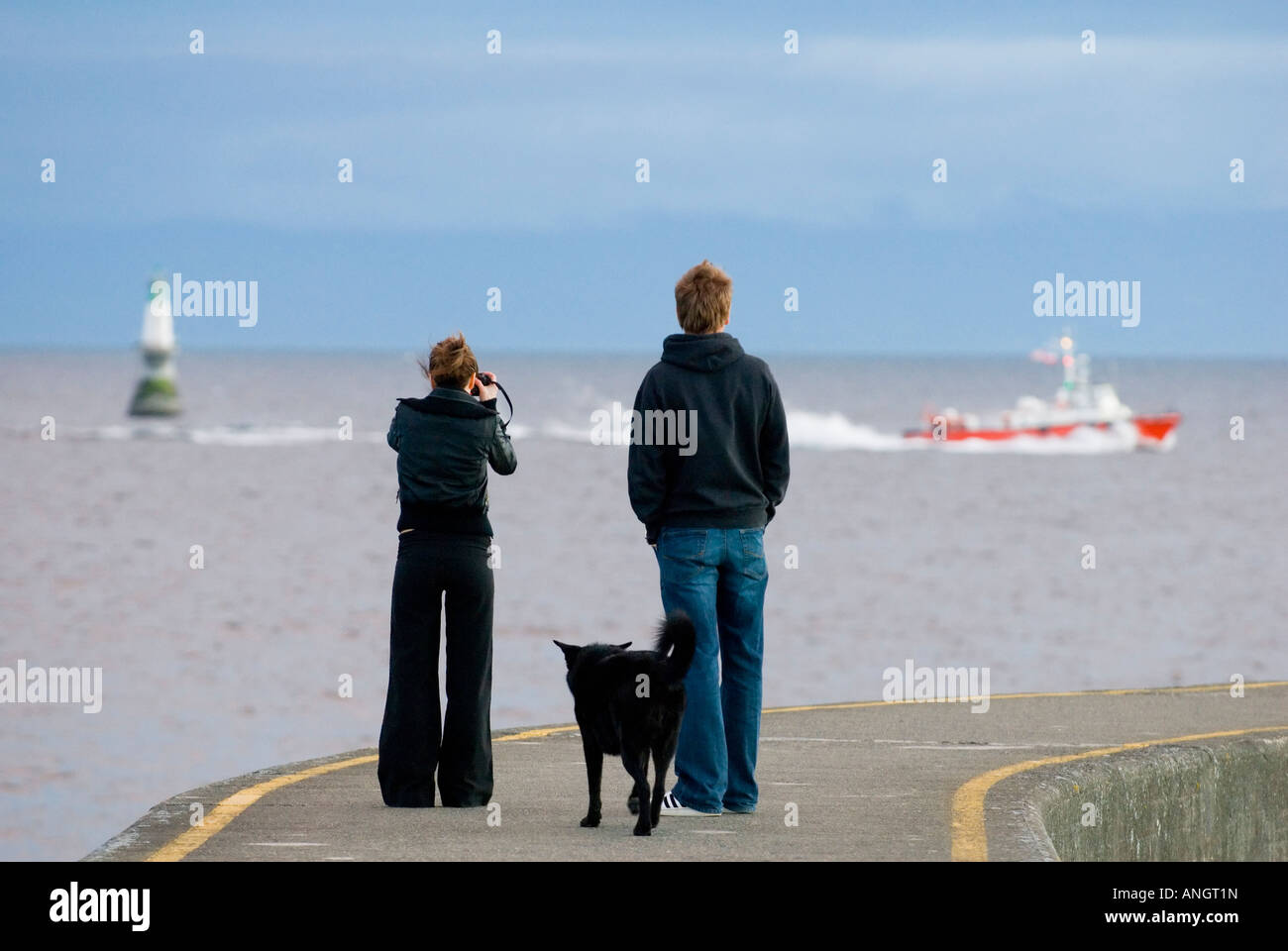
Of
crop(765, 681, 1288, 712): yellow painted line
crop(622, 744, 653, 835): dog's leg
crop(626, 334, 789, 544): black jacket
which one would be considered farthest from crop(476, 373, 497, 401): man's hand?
crop(765, 681, 1288, 712): yellow painted line

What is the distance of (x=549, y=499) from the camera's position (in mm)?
60875

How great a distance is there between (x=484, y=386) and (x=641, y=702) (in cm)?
169

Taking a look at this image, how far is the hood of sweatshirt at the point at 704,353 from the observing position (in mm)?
7746

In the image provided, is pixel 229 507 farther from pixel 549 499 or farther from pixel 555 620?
pixel 555 620

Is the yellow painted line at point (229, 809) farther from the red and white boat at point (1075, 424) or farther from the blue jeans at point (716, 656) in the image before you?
the red and white boat at point (1075, 424)

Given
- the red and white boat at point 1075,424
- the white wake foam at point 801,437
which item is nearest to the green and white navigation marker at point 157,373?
the white wake foam at point 801,437

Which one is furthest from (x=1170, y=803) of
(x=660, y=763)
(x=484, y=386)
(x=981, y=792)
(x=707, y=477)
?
(x=484, y=386)

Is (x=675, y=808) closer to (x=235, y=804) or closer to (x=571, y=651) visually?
(x=571, y=651)

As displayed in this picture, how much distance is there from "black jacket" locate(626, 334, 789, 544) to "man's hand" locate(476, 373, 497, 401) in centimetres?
90

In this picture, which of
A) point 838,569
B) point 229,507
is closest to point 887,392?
point 229,507

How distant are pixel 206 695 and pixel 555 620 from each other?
7790 millimetres

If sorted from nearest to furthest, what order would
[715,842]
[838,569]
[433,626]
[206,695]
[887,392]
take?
[715,842], [433,626], [206,695], [838,569], [887,392]

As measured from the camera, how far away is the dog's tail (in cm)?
740
